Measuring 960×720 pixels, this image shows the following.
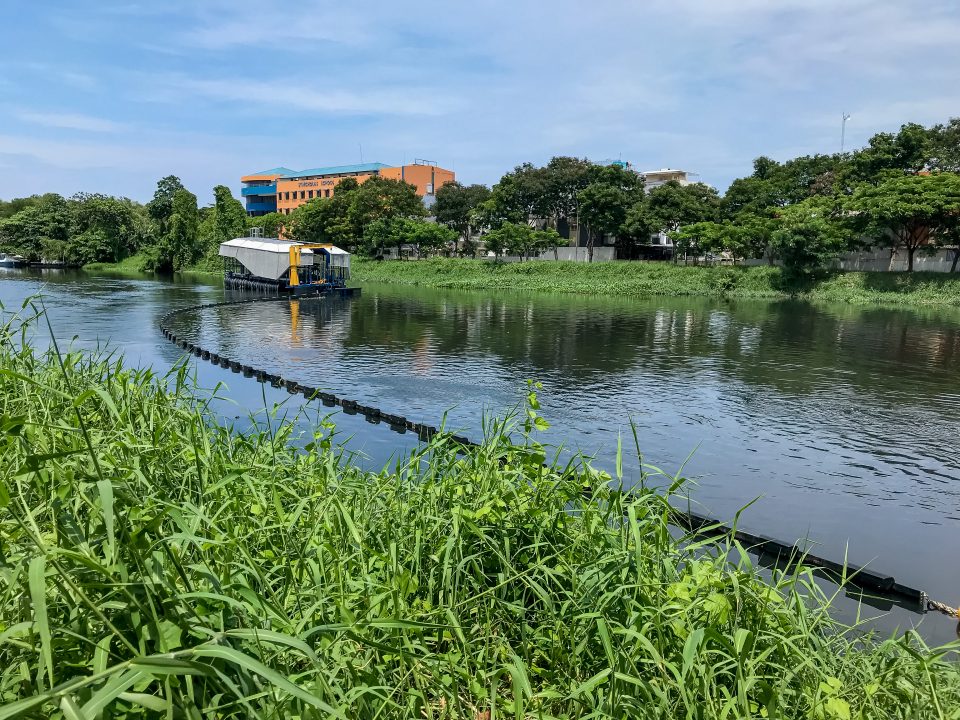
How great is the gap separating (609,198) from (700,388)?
37.8 m

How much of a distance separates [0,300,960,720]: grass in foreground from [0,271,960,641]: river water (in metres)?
1.84

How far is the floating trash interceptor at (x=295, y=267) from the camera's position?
3578 centimetres

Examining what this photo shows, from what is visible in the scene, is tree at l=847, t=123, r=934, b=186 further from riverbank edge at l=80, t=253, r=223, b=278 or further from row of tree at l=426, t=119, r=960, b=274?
riverbank edge at l=80, t=253, r=223, b=278

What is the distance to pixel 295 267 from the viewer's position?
35844mm

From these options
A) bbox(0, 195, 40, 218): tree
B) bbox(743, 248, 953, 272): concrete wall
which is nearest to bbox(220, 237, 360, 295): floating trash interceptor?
bbox(743, 248, 953, 272): concrete wall

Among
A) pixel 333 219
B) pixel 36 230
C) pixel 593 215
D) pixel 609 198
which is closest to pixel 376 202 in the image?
pixel 333 219

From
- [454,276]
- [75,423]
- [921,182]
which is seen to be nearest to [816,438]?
[75,423]

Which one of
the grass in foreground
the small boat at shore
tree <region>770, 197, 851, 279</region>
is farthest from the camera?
the small boat at shore

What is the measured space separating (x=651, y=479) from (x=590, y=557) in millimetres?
4668

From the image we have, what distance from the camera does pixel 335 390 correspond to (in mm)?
12609

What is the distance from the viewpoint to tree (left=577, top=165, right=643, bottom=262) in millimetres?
49750

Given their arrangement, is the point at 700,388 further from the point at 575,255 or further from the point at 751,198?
the point at 575,255

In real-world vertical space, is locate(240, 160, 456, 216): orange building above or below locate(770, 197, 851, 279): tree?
above

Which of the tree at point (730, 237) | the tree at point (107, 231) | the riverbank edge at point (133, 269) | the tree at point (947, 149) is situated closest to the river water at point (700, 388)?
the tree at point (730, 237)
